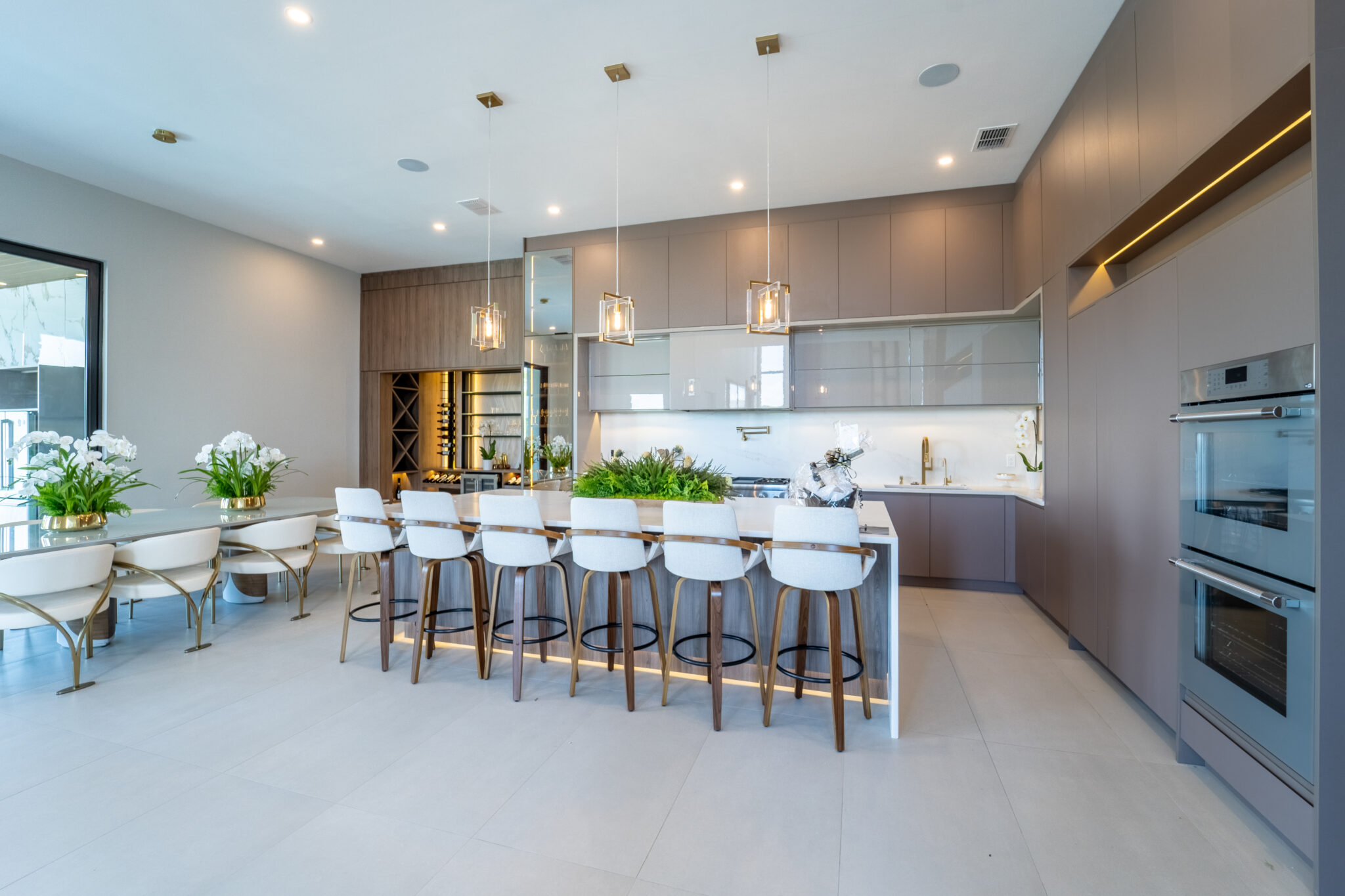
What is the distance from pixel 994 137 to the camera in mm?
3855

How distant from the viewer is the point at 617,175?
4457 millimetres

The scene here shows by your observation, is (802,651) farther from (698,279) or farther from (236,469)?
(236,469)

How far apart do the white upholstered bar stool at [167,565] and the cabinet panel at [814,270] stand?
4.51 meters

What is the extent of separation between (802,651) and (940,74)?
3146mm

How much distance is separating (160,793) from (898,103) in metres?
4.74

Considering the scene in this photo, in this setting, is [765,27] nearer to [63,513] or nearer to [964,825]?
[964,825]

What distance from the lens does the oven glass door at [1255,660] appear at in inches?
63.4

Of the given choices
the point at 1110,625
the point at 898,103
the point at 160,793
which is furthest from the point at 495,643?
the point at 898,103

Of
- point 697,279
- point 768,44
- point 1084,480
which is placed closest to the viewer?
point 768,44

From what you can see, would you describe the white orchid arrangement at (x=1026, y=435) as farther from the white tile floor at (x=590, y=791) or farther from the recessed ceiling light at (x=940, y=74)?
the recessed ceiling light at (x=940, y=74)

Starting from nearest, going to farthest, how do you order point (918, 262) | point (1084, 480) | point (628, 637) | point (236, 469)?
point (628, 637) < point (1084, 480) < point (236, 469) < point (918, 262)

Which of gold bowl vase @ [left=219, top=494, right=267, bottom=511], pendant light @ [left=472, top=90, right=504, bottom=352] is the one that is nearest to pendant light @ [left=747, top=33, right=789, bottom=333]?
pendant light @ [left=472, top=90, right=504, bottom=352]

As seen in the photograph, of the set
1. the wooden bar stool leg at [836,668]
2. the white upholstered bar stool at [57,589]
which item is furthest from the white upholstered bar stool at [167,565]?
the wooden bar stool leg at [836,668]

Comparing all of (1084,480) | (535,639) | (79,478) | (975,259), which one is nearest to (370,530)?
(535,639)
